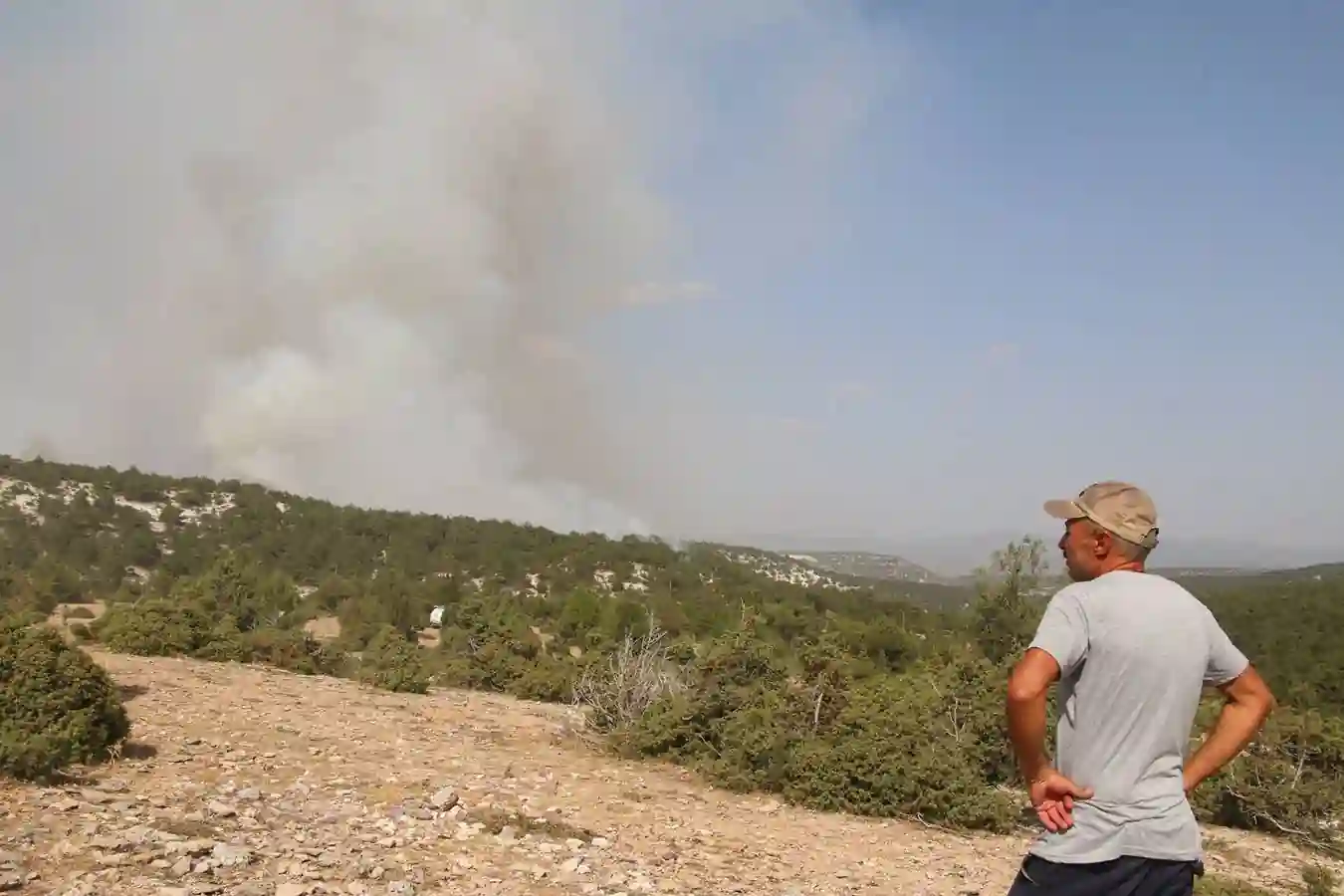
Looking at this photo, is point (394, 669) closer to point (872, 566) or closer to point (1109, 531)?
point (1109, 531)

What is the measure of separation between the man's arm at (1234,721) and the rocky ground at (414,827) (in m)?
3.68

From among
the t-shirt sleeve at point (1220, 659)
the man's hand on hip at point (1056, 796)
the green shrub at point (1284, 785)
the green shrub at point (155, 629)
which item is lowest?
the green shrub at point (1284, 785)

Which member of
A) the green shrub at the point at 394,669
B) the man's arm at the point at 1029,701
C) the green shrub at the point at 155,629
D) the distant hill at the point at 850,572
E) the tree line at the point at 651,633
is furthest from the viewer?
the distant hill at the point at 850,572

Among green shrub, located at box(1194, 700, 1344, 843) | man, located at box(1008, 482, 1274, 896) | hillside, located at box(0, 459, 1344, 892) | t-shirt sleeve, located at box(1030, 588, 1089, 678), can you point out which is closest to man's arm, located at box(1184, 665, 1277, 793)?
man, located at box(1008, 482, 1274, 896)

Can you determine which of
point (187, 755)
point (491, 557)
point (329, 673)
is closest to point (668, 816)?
point (187, 755)

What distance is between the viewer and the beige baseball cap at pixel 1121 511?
2723mm

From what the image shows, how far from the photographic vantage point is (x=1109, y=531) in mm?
2730

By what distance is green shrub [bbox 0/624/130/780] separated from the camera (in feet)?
21.2

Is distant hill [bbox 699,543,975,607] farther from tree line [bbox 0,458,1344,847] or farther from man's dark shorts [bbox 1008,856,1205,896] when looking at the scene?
man's dark shorts [bbox 1008,856,1205,896]

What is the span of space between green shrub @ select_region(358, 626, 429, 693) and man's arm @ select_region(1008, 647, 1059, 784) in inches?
495

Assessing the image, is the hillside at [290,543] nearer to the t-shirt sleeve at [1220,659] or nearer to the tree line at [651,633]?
the tree line at [651,633]

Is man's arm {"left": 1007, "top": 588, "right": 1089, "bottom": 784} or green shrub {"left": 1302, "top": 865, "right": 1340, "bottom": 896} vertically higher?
man's arm {"left": 1007, "top": 588, "right": 1089, "bottom": 784}

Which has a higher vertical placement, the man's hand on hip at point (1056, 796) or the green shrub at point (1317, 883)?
the man's hand on hip at point (1056, 796)

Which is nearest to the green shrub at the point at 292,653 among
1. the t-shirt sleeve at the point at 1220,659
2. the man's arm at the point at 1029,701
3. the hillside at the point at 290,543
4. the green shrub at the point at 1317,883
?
the hillside at the point at 290,543
